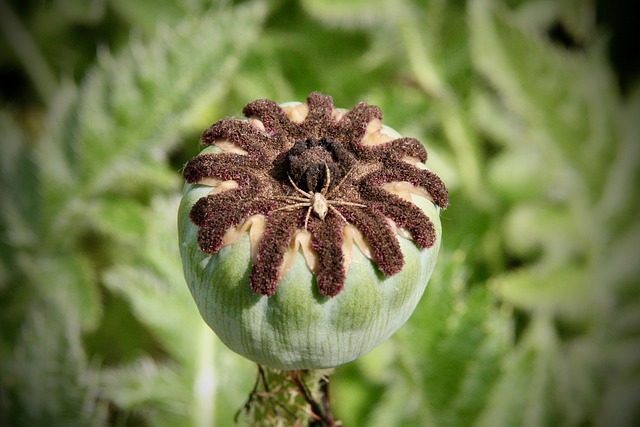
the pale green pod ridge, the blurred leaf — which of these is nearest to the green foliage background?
the blurred leaf

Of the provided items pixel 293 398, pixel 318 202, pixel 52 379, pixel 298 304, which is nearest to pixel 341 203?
pixel 318 202

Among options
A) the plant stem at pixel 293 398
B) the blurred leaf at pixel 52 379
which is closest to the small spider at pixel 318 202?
the plant stem at pixel 293 398

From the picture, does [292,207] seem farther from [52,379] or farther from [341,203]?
[52,379]

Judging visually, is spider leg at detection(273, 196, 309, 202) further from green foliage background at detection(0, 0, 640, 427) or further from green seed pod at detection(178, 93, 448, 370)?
green foliage background at detection(0, 0, 640, 427)

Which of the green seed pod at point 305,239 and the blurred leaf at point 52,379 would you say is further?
the blurred leaf at point 52,379

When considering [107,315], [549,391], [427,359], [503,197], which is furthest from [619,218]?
[107,315]

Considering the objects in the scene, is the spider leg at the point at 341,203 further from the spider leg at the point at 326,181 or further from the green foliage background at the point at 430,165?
the green foliage background at the point at 430,165

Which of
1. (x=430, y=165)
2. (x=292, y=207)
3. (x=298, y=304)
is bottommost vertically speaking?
(x=298, y=304)
